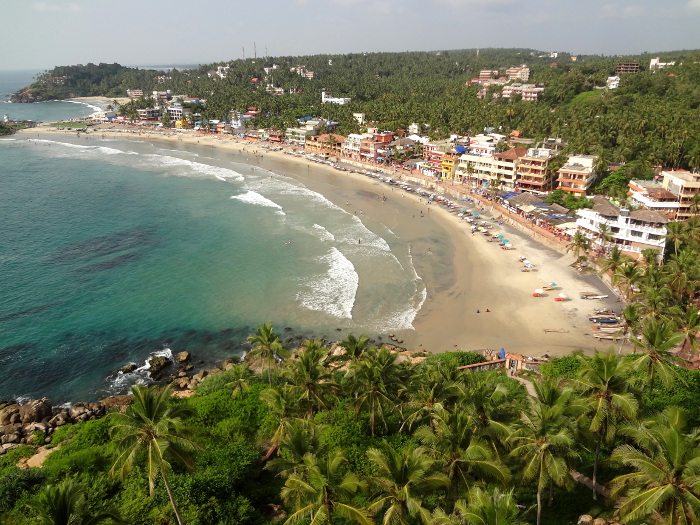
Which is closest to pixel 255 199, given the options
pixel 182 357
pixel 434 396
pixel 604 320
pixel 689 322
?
pixel 182 357

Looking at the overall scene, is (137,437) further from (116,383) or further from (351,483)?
(116,383)

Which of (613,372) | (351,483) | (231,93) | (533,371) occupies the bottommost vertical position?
(533,371)

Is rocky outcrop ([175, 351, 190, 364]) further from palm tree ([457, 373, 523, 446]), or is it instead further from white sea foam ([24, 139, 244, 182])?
white sea foam ([24, 139, 244, 182])

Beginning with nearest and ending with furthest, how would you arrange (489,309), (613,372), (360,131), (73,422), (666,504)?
1. (666,504)
2. (613,372)
3. (73,422)
4. (489,309)
5. (360,131)

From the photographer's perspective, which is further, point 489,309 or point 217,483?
point 489,309

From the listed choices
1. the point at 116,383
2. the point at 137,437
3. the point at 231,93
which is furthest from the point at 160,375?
A: the point at 231,93

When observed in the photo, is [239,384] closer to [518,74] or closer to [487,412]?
[487,412]

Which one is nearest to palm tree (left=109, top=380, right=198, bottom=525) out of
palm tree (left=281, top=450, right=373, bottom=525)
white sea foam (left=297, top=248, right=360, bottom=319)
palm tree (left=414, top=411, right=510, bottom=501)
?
palm tree (left=281, top=450, right=373, bottom=525)

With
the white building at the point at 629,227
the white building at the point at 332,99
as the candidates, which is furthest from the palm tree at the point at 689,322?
the white building at the point at 332,99
